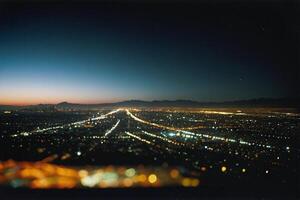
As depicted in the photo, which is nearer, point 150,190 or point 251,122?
point 150,190

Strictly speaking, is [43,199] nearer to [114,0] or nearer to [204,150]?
[114,0]

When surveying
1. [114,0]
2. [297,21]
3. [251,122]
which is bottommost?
A: [251,122]

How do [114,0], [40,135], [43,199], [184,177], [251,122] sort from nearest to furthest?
1. [43,199]
2. [114,0]
3. [184,177]
4. [40,135]
5. [251,122]

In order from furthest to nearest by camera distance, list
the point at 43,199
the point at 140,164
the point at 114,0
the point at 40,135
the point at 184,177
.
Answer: the point at 40,135 → the point at 140,164 → the point at 184,177 → the point at 114,0 → the point at 43,199

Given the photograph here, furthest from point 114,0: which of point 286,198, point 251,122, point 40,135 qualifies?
point 251,122

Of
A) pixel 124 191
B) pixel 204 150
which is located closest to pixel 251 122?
pixel 204 150

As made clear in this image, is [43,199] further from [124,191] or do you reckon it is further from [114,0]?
[114,0]

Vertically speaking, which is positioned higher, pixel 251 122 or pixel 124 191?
pixel 251 122

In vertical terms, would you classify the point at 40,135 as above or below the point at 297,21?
below

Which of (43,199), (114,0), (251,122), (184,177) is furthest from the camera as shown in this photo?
(251,122)
